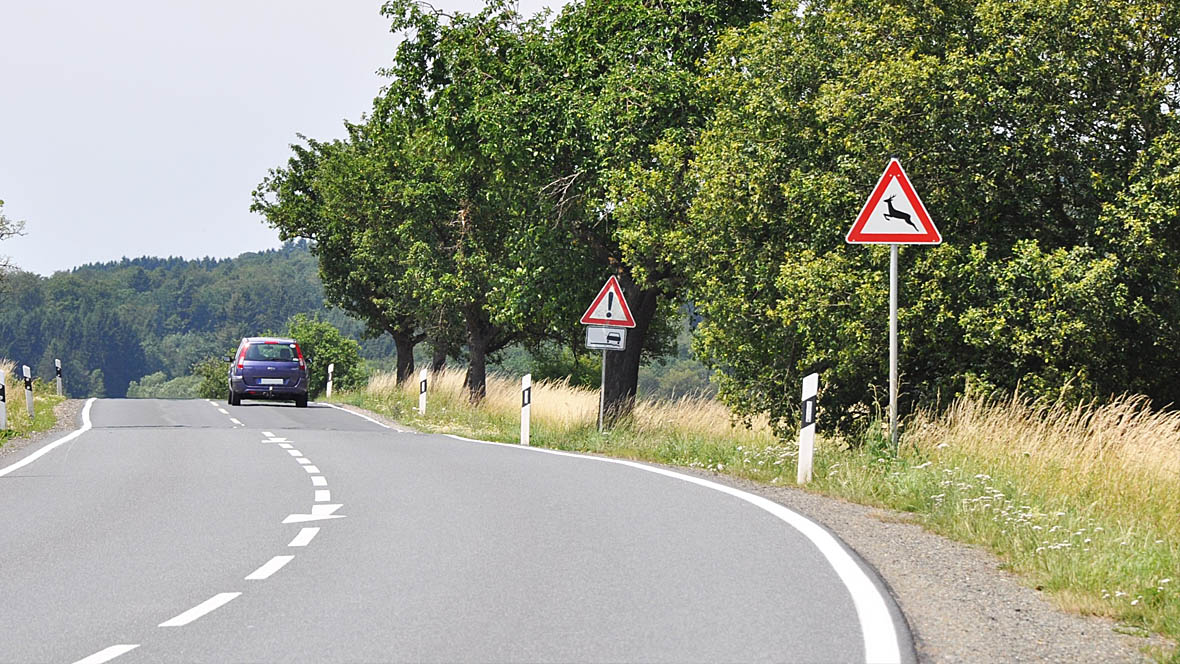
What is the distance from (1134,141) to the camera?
17562 mm

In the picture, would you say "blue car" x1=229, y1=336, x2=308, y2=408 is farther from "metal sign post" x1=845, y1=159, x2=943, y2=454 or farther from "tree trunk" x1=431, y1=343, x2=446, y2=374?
"metal sign post" x1=845, y1=159, x2=943, y2=454

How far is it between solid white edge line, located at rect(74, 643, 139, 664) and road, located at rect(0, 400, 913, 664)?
2 centimetres

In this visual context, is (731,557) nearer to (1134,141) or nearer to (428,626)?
(428,626)

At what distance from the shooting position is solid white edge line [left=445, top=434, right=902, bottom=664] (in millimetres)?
5887

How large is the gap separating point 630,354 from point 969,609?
21.2 m

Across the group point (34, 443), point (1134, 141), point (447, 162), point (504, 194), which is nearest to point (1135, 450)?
point (1134, 141)

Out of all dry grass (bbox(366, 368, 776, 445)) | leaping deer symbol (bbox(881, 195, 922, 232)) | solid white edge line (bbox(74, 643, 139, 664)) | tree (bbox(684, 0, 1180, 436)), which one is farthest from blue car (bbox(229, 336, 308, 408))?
solid white edge line (bbox(74, 643, 139, 664))

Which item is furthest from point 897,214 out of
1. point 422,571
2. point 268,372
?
point 268,372

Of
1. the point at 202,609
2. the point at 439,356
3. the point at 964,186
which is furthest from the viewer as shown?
the point at 439,356

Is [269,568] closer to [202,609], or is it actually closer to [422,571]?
[422,571]

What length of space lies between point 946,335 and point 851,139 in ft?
10.0

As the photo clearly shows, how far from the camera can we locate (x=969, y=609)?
272 inches

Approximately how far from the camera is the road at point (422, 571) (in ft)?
19.7

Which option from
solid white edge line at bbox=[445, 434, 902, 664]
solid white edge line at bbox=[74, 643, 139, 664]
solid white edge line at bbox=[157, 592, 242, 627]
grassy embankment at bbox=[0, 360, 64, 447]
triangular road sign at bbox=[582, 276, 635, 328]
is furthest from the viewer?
grassy embankment at bbox=[0, 360, 64, 447]
